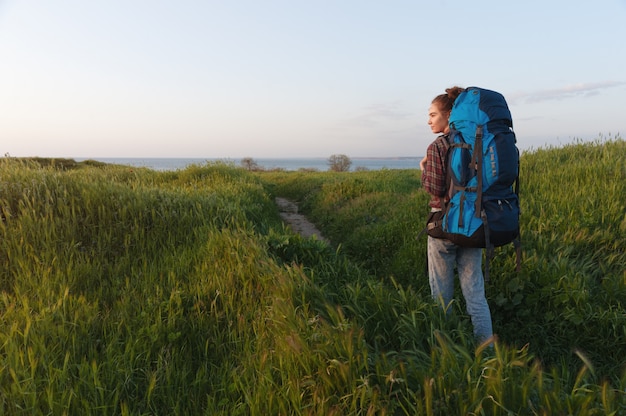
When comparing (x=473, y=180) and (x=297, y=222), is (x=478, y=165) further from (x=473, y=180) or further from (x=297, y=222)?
(x=297, y=222)

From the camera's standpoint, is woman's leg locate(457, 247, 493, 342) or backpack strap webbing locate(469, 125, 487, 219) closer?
backpack strap webbing locate(469, 125, 487, 219)

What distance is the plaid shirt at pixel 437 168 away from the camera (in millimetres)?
3299

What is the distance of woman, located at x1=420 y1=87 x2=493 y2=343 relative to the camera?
3340mm

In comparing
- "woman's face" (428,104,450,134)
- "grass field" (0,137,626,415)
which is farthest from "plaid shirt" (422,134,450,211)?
"grass field" (0,137,626,415)

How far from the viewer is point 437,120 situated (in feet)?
11.6

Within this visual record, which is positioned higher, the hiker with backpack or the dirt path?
the hiker with backpack

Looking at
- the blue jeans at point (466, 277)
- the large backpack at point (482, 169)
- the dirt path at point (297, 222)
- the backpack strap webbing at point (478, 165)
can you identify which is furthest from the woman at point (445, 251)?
the dirt path at point (297, 222)

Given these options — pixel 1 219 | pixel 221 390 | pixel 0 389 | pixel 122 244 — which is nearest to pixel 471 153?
pixel 221 390

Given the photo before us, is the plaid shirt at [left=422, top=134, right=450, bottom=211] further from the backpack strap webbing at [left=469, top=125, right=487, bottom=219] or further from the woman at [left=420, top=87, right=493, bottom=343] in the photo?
the backpack strap webbing at [left=469, top=125, right=487, bottom=219]

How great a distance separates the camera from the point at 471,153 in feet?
10.1

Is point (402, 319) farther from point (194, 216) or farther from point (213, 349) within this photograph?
point (194, 216)

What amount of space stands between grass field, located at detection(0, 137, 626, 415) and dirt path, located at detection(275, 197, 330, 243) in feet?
10.0

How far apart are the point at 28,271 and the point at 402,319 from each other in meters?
4.04

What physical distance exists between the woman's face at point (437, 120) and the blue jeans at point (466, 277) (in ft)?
3.77
